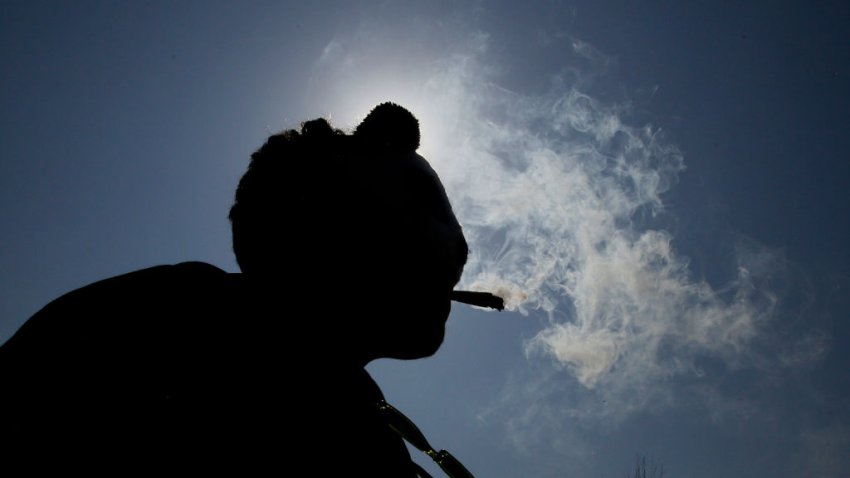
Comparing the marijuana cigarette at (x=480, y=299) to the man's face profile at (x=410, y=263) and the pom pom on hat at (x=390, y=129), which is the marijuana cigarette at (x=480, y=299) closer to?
the man's face profile at (x=410, y=263)

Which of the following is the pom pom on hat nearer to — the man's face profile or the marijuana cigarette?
the man's face profile

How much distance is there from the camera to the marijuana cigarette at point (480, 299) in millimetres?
1779

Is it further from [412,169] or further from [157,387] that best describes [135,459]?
[412,169]

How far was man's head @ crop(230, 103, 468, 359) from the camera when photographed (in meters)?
1.65

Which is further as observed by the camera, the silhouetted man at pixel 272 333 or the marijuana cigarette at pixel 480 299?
the marijuana cigarette at pixel 480 299

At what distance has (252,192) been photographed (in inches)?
72.7

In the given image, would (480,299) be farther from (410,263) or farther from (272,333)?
(272,333)

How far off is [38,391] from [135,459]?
0.77 ft

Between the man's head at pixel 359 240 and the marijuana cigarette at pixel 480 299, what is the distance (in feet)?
0.21

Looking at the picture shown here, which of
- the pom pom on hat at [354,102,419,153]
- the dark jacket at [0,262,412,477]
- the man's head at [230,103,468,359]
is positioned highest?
the pom pom on hat at [354,102,419,153]

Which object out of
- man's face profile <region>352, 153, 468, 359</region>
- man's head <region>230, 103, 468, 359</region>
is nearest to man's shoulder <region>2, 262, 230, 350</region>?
man's head <region>230, 103, 468, 359</region>

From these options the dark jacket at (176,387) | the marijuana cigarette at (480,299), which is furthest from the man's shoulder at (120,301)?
the marijuana cigarette at (480,299)

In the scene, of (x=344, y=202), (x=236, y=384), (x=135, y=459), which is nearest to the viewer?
(x=135, y=459)

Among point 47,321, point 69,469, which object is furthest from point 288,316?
point 69,469
